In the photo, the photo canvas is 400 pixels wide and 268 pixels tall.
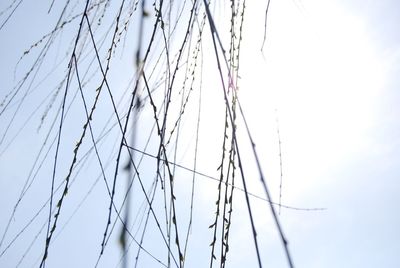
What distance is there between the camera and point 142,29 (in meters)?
0.65

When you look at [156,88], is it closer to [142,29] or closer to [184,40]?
[184,40]

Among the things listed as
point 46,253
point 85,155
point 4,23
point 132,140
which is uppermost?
point 4,23

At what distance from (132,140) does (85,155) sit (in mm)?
350

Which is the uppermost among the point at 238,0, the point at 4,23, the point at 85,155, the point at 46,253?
the point at 238,0

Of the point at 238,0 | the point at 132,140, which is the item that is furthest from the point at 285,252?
the point at 238,0

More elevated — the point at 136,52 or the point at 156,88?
the point at 156,88

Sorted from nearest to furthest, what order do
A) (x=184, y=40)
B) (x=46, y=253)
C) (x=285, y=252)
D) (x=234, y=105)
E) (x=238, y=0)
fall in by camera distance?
(x=285, y=252) < (x=46, y=253) < (x=234, y=105) < (x=184, y=40) < (x=238, y=0)

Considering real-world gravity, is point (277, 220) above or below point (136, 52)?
below

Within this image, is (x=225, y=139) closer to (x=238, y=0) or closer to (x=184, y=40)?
(x=184, y=40)

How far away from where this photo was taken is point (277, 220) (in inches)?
18.7

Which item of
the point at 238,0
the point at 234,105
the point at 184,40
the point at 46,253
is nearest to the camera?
the point at 46,253

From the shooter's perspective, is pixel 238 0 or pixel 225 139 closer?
pixel 225 139

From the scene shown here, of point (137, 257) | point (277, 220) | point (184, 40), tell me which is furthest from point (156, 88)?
point (277, 220)

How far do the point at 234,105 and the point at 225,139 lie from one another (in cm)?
7
